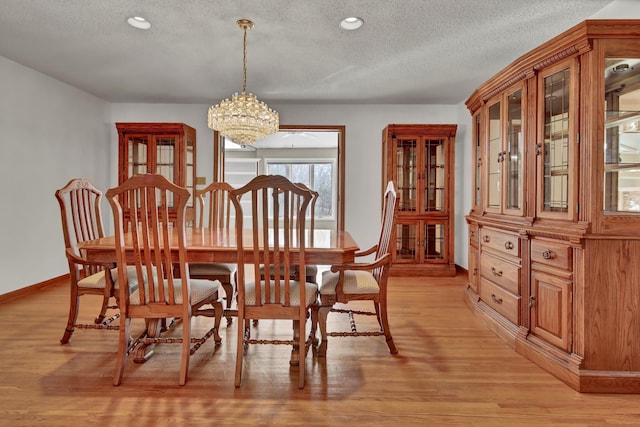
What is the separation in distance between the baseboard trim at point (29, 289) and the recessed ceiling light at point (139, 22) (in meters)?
2.87

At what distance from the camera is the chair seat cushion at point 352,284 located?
2346 mm

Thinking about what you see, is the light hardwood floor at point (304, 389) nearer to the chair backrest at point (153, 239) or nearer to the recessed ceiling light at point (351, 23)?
the chair backrest at point (153, 239)

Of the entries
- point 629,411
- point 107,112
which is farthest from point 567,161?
point 107,112

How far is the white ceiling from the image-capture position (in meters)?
2.66

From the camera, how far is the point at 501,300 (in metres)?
2.80

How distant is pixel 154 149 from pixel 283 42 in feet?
8.49

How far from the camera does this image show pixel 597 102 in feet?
6.63

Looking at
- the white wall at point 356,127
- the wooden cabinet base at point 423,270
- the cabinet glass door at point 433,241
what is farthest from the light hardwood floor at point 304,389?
the white wall at point 356,127

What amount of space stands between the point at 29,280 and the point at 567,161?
16.4 ft

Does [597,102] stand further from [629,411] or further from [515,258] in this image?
[629,411]

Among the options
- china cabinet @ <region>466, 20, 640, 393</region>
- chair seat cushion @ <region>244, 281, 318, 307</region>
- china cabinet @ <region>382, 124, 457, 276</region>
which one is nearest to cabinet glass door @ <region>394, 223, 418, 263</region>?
china cabinet @ <region>382, 124, 457, 276</region>

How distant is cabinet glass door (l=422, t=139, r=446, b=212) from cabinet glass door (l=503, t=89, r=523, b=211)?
7.17ft

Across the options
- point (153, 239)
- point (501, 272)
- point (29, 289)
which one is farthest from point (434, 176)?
point (29, 289)

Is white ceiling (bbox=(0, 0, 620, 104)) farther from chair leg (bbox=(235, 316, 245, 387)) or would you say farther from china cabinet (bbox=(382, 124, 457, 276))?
chair leg (bbox=(235, 316, 245, 387))
